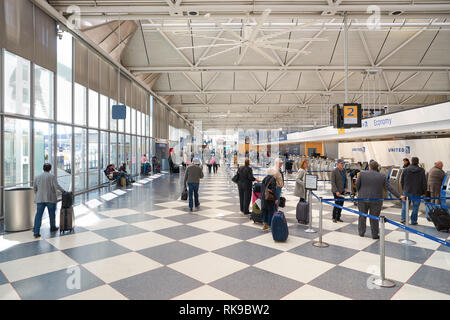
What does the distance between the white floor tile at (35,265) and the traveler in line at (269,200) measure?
4.03 m

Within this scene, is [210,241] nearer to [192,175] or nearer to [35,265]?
[35,265]

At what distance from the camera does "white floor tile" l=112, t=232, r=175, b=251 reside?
5.63m

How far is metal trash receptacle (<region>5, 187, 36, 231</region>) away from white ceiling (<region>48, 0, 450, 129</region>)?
6349 millimetres

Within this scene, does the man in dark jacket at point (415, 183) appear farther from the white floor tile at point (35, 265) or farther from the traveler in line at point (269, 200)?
the white floor tile at point (35, 265)

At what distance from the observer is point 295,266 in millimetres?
4648

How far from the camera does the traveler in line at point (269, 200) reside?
6.65 metres

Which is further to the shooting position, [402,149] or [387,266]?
[402,149]

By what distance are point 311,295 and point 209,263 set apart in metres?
1.73

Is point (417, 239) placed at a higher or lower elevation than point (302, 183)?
lower

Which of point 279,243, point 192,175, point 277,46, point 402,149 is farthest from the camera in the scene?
point 402,149

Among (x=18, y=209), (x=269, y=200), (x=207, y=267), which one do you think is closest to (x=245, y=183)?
(x=269, y=200)

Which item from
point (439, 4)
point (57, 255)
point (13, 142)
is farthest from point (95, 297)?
point (439, 4)

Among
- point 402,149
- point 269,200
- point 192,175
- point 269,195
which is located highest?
point 402,149

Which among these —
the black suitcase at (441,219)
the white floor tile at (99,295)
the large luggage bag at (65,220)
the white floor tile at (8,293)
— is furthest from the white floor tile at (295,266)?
the large luggage bag at (65,220)
